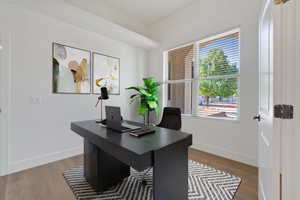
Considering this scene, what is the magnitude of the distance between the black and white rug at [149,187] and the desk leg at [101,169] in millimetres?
77

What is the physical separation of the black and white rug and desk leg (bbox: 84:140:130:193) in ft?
0.25

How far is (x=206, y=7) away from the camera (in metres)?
2.88

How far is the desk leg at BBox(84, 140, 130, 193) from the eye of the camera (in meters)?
1.59

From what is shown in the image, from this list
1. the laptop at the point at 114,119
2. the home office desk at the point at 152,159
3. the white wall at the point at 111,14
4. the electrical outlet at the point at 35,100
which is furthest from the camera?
the white wall at the point at 111,14

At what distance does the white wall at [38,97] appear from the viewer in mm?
2119

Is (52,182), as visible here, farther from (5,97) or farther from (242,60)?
(242,60)

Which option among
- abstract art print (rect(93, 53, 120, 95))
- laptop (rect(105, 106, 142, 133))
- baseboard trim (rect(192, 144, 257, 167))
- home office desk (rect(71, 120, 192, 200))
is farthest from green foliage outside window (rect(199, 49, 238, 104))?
laptop (rect(105, 106, 142, 133))

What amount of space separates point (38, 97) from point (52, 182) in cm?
140

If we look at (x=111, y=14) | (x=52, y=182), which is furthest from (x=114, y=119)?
(x=111, y=14)

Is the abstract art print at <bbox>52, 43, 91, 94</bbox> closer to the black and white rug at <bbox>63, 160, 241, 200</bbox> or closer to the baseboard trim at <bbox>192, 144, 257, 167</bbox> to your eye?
the black and white rug at <bbox>63, 160, 241, 200</bbox>

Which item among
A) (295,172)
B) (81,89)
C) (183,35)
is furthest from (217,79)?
(81,89)

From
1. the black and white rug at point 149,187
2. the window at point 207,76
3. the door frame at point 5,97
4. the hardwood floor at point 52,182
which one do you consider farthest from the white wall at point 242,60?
the door frame at point 5,97

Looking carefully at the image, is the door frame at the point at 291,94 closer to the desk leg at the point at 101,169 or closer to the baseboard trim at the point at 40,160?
the desk leg at the point at 101,169

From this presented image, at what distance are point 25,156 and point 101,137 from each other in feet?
6.09
